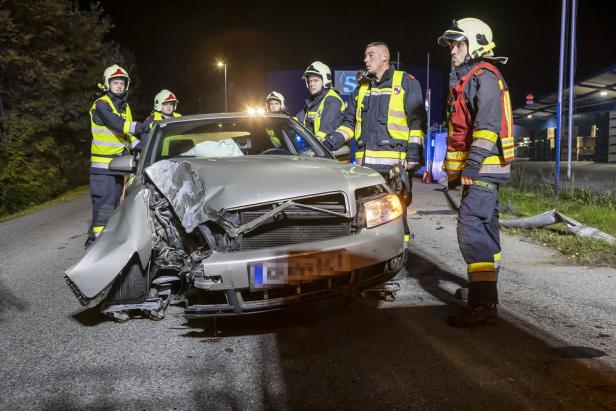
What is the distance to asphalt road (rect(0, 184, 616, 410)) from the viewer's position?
2605mm

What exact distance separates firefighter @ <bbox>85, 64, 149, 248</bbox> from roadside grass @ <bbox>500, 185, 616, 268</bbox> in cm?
509

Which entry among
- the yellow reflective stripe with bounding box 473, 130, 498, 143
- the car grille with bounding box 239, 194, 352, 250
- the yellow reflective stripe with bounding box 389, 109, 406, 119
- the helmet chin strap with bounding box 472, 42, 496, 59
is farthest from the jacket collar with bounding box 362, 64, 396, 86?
the car grille with bounding box 239, 194, 352, 250

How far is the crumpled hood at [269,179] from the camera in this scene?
320cm

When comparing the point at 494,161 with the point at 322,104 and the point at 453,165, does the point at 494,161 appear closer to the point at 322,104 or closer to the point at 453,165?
the point at 453,165

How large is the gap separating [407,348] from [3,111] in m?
16.6

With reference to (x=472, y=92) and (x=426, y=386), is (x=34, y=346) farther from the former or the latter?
(x=472, y=92)

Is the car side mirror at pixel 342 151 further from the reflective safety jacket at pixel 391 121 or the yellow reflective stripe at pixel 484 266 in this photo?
the yellow reflective stripe at pixel 484 266

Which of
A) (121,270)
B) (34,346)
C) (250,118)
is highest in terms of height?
(250,118)

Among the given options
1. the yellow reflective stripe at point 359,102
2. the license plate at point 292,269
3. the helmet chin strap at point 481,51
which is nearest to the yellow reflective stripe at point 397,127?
the yellow reflective stripe at point 359,102

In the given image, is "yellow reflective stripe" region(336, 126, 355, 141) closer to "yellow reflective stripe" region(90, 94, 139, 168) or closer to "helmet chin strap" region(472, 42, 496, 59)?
"helmet chin strap" region(472, 42, 496, 59)

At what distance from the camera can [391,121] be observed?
4965 mm

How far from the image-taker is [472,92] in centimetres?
373

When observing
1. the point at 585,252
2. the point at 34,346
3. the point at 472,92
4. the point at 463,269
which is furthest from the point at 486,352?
the point at 585,252

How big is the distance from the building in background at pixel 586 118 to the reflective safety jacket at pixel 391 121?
19.0 metres
